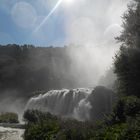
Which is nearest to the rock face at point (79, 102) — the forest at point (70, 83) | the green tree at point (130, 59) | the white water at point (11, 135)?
the forest at point (70, 83)

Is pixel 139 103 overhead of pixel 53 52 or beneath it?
beneath

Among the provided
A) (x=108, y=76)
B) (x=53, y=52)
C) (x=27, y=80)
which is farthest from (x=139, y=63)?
(x=53, y=52)

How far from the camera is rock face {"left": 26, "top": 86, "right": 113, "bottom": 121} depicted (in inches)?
1459

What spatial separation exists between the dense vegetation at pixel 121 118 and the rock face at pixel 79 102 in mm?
6515

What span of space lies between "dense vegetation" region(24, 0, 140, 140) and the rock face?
6515 millimetres

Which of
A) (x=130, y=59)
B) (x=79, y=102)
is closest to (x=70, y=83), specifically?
(x=79, y=102)

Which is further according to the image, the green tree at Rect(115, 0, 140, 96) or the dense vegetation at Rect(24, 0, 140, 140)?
the green tree at Rect(115, 0, 140, 96)

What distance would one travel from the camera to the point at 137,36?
30.0 metres

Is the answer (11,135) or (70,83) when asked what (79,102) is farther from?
(70,83)

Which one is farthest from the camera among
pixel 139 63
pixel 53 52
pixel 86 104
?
pixel 53 52

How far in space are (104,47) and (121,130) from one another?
64576 mm

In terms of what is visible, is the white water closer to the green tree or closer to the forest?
the forest

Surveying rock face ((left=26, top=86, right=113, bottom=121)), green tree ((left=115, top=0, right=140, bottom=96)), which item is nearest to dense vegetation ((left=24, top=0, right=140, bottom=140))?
green tree ((left=115, top=0, right=140, bottom=96))

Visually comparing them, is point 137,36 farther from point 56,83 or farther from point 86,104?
point 56,83
